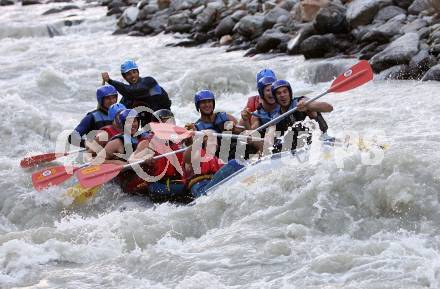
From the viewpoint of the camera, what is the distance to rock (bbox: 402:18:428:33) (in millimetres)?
13164

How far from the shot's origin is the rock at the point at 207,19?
19.6 meters

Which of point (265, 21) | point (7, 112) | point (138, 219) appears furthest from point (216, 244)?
point (265, 21)

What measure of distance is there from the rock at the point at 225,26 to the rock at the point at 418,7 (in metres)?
5.61

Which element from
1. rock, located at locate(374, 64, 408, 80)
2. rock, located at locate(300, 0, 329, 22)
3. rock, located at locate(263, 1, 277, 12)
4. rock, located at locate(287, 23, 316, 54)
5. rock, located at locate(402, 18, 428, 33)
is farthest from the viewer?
rock, located at locate(263, 1, 277, 12)

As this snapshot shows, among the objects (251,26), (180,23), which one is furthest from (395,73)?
(180,23)

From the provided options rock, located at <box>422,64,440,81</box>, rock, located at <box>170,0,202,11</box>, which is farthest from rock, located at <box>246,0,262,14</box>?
rock, located at <box>422,64,440,81</box>

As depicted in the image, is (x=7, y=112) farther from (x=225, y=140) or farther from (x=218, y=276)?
(x=218, y=276)

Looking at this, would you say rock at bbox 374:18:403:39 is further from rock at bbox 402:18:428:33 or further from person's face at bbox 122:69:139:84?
person's face at bbox 122:69:139:84

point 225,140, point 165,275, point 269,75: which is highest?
point 269,75

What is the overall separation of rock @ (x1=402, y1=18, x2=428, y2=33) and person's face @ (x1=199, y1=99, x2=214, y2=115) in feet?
22.4

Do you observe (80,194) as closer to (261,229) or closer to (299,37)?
(261,229)

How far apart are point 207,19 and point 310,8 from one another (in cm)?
408

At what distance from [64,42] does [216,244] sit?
17.5 m

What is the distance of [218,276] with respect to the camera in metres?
5.45
